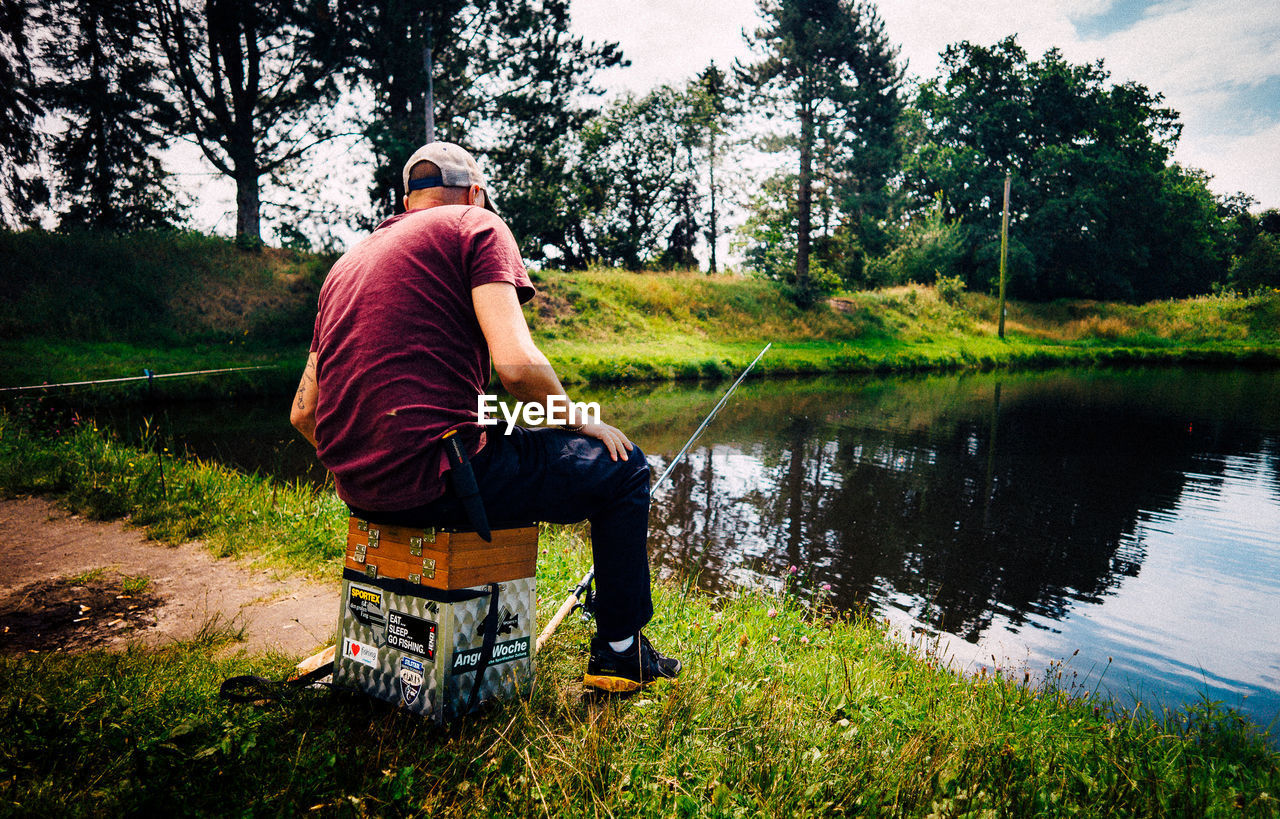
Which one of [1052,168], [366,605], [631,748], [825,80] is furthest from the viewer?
[1052,168]

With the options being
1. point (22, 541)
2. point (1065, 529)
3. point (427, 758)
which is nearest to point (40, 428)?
point (22, 541)

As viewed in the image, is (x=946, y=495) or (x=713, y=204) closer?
(x=946, y=495)

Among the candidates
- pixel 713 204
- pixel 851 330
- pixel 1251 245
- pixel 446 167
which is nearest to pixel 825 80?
pixel 851 330

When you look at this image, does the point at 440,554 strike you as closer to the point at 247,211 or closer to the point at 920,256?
the point at 247,211

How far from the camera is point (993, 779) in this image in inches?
82.8

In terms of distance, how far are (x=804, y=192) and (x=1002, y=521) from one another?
75.7 feet

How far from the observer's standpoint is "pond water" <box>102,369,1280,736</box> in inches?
173

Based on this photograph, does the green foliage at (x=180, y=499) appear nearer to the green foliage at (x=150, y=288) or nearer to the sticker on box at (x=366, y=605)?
the sticker on box at (x=366, y=605)

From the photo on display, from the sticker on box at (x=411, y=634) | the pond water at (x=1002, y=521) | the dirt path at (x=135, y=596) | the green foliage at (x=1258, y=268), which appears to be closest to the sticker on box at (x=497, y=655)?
the sticker on box at (x=411, y=634)

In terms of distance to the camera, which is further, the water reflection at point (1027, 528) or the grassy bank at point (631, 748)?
the water reflection at point (1027, 528)

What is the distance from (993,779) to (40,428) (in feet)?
29.6

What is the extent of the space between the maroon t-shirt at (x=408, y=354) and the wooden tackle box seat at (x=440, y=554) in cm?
12

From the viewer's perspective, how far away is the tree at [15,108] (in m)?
14.8

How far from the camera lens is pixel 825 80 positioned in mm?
26797
